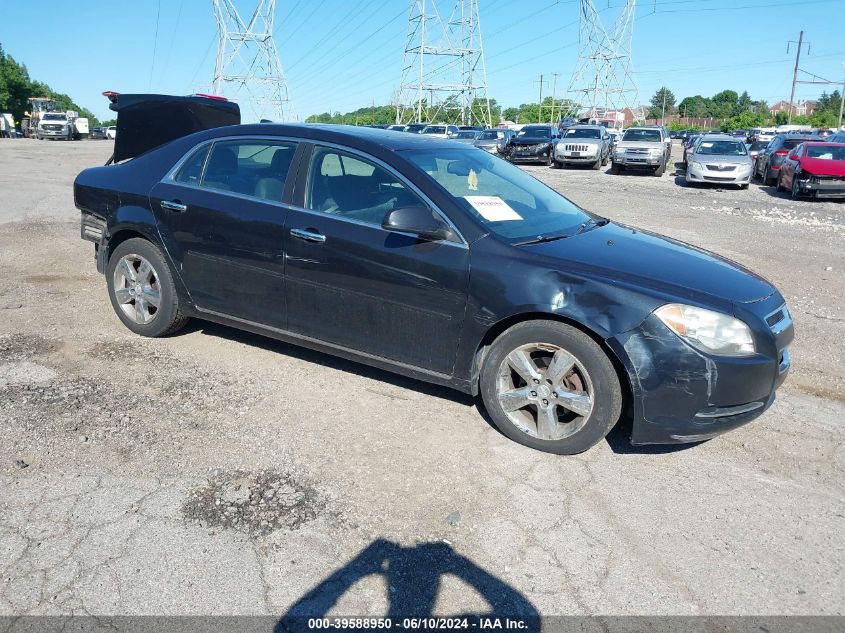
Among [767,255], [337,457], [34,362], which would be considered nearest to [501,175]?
[337,457]

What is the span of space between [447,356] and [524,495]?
958mm

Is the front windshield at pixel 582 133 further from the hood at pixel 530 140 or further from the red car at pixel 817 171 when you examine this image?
the red car at pixel 817 171

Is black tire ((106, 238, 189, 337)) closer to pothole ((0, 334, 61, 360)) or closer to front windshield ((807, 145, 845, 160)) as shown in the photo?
pothole ((0, 334, 61, 360))

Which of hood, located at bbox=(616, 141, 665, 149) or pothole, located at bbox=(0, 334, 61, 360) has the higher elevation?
hood, located at bbox=(616, 141, 665, 149)

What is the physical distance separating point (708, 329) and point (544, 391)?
897mm

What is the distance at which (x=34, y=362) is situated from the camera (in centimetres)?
488

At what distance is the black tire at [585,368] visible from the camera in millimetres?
3586

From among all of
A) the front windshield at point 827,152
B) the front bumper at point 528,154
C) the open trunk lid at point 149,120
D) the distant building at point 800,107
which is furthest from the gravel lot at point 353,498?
the distant building at point 800,107

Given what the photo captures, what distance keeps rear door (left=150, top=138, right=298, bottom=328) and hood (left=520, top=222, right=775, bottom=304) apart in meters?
1.75

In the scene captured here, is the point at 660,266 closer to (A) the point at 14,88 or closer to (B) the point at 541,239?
(B) the point at 541,239

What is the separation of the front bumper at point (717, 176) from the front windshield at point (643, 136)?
5007mm

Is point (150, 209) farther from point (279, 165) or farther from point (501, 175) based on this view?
point (501, 175)

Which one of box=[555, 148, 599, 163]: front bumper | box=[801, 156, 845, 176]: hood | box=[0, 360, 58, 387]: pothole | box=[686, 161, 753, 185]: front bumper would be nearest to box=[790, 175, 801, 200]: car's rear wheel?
box=[801, 156, 845, 176]: hood

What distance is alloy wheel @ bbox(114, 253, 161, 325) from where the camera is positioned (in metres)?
5.27
